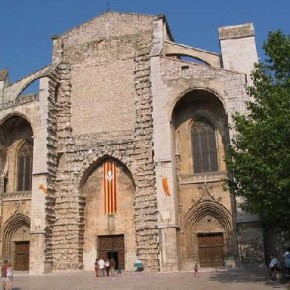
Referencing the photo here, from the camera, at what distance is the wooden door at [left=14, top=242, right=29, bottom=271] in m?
22.8

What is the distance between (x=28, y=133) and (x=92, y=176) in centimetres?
497

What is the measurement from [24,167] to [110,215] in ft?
20.5

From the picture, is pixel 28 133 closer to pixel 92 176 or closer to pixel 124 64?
pixel 92 176

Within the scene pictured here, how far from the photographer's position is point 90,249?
21891 millimetres

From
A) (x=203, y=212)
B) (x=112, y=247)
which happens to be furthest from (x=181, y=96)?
(x=112, y=247)

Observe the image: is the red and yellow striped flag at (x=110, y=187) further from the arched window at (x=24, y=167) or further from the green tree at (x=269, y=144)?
the green tree at (x=269, y=144)

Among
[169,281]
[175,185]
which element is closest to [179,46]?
[175,185]

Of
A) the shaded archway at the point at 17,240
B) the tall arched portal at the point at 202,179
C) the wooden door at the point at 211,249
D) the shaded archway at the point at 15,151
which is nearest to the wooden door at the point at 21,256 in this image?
the shaded archway at the point at 17,240

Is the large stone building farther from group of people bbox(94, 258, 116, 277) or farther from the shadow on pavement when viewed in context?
group of people bbox(94, 258, 116, 277)

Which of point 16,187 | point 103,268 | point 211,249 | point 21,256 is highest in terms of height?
point 16,187

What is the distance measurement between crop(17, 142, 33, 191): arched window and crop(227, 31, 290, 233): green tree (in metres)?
13.9

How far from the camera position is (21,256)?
23.1m

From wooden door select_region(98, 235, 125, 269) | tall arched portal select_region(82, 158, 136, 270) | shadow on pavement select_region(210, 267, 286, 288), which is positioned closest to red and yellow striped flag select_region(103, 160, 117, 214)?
tall arched portal select_region(82, 158, 136, 270)

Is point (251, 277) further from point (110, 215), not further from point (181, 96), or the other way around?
point (181, 96)
